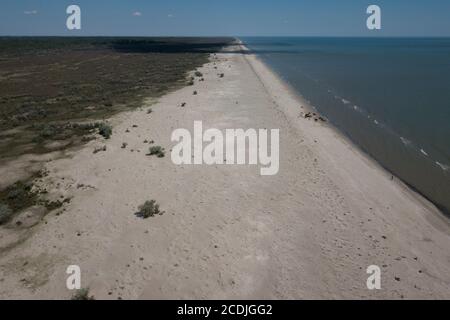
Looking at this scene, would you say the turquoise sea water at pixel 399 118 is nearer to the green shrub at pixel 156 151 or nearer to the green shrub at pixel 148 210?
the green shrub at pixel 148 210

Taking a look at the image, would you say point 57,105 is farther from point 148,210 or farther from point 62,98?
point 148,210

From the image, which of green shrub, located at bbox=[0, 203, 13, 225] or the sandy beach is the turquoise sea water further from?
green shrub, located at bbox=[0, 203, 13, 225]

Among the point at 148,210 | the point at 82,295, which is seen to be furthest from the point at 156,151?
the point at 82,295

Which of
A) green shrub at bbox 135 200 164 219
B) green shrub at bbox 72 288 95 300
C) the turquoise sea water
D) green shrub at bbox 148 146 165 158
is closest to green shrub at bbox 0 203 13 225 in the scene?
green shrub at bbox 135 200 164 219

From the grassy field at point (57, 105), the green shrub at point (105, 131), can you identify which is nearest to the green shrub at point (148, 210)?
the grassy field at point (57, 105)

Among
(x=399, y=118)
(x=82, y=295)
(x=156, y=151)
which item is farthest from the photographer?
(x=399, y=118)
